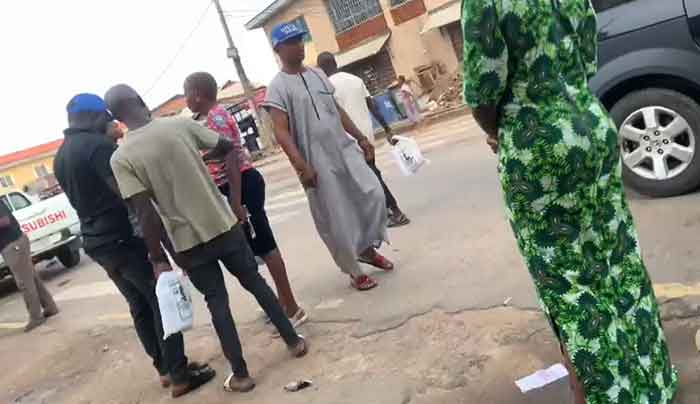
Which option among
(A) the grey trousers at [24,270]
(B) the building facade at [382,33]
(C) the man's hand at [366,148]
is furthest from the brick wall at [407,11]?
(C) the man's hand at [366,148]

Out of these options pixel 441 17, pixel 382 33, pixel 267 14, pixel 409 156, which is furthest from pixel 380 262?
pixel 267 14

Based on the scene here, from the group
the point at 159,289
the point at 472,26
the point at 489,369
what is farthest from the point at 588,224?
the point at 159,289

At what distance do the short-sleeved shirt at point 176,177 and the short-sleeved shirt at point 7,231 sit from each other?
443 centimetres

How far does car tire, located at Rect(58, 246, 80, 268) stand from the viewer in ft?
39.0

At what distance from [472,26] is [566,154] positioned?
50 centimetres

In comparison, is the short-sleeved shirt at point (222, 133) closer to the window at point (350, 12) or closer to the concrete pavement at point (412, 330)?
the concrete pavement at point (412, 330)

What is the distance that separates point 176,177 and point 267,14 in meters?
29.6

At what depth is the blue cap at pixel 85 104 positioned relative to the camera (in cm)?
399

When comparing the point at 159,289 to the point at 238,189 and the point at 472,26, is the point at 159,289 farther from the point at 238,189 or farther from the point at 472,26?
the point at 472,26

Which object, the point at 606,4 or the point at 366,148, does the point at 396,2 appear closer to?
the point at 606,4

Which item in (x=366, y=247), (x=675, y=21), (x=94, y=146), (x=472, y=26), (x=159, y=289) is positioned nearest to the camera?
(x=472, y=26)

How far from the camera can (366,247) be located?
196 inches

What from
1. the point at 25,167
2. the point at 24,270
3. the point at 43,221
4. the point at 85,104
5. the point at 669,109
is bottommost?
the point at 669,109

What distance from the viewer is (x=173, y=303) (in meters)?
3.64
